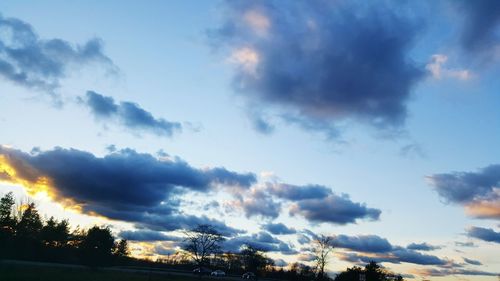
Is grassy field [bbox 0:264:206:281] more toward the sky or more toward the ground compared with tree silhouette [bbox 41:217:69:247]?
more toward the ground

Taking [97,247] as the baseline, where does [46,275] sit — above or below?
below

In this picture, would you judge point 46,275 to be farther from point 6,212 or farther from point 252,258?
point 252,258

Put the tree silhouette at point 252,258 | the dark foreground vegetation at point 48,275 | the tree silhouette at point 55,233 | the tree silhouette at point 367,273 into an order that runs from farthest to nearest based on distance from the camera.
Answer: the tree silhouette at point 252,258 → the tree silhouette at point 55,233 → the tree silhouette at point 367,273 → the dark foreground vegetation at point 48,275

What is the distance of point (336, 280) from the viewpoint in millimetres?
107000

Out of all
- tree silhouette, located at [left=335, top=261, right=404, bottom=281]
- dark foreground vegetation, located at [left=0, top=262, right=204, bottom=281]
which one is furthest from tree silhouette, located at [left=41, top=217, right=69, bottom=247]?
tree silhouette, located at [left=335, top=261, right=404, bottom=281]

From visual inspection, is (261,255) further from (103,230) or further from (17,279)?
(17,279)

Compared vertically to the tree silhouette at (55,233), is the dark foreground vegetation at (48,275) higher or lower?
lower

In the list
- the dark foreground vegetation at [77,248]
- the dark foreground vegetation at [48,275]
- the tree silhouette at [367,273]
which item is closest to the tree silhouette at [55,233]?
the dark foreground vegetation at [77,248]

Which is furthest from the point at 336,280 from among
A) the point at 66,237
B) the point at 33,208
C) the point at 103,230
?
the point at 33,208

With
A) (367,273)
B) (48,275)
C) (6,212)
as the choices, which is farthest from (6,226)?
(367,273)

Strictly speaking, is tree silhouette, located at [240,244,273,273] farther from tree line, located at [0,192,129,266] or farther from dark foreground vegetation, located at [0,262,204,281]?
dark foreground vegetation, located at [0,262,204,281]

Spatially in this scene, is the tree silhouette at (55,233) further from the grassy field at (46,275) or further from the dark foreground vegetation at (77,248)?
the grassy field at (46,275)

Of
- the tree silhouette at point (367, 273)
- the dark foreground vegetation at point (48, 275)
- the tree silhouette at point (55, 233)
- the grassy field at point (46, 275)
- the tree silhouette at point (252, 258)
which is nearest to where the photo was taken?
the grassy field at point (46, 275)

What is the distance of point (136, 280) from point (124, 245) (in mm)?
61417
